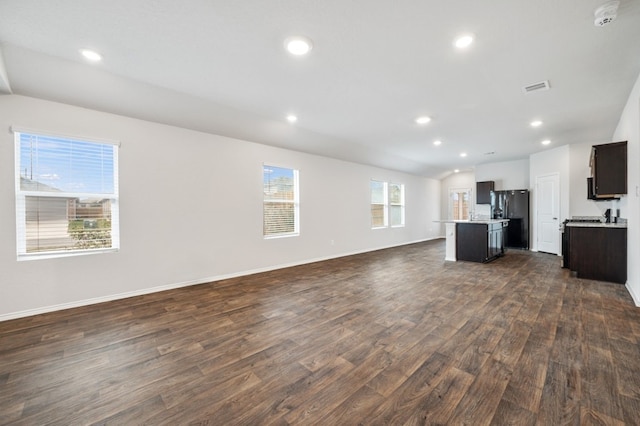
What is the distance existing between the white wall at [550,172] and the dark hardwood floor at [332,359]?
11.8 ft

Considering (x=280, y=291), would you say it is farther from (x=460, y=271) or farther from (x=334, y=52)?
(x=460, y=271)

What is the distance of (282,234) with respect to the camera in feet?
18.5

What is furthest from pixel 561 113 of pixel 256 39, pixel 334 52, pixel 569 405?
pixel 256 39

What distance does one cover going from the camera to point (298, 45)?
2.40 meters

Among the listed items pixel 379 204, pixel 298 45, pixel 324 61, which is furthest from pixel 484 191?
pixel 298 45

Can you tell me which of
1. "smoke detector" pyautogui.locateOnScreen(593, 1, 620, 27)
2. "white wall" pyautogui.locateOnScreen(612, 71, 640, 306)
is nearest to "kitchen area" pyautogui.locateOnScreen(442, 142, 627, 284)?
"white wall" pyautogui.locateOnScreen(612, 71, 640, 306)

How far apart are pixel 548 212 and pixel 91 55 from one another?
9.39 m

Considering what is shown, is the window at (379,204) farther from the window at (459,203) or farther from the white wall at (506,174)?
the window at (459,203)

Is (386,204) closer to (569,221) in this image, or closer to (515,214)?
(515,214)

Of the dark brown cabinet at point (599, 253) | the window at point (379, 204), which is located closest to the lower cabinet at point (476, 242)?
the dark brown cabinet at point (599, 253)

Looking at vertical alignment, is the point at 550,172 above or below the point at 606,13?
below

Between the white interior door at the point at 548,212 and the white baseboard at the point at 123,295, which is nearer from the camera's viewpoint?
the white baseboard at the point at 123,295

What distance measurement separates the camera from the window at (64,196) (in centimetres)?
310

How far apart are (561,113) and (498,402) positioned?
470 cm
